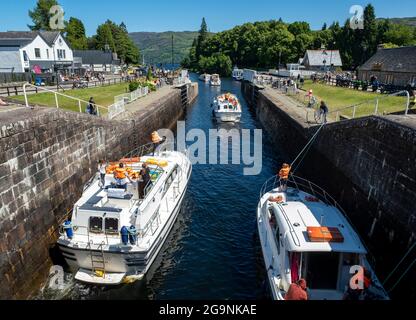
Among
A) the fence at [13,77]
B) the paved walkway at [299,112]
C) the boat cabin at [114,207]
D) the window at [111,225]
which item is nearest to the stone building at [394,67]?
the paved walkway at [299,112]

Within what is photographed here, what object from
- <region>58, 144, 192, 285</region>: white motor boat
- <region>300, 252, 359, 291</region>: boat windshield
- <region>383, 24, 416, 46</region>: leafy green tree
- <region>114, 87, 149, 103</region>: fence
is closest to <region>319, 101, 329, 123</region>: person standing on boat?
<region>58, 144, 192, 285</region>: white motor boat

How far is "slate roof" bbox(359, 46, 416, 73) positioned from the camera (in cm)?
4413

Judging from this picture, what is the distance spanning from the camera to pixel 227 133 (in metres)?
39.0

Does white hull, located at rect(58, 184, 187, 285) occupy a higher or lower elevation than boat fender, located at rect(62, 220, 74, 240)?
lower

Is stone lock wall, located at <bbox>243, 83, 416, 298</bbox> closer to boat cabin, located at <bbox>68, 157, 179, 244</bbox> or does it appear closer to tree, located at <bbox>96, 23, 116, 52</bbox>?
boat cabin, located at <bbox>68, 157, 179, 244</bbox>

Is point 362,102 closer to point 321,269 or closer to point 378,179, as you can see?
point 378,179

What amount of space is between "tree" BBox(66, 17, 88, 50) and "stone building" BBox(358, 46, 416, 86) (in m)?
100

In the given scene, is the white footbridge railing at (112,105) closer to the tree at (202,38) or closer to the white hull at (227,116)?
the white hull at (227,116)

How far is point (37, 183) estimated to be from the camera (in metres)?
13.6

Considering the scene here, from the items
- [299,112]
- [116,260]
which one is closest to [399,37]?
[299,112]

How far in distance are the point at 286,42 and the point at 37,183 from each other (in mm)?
117162

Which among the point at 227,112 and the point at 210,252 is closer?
the point at 210,252

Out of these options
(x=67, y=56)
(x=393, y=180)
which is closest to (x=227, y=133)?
(x=393, y=180)
